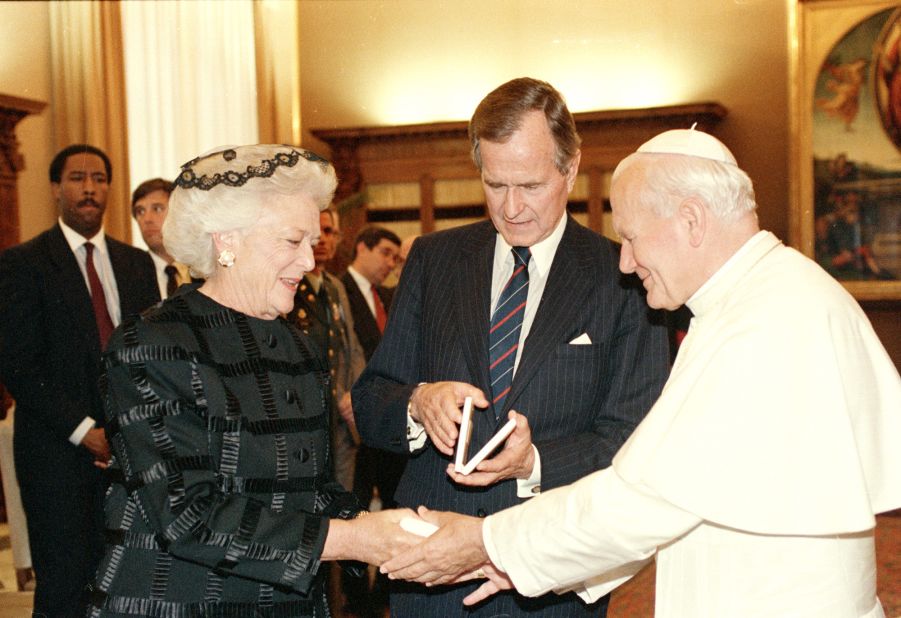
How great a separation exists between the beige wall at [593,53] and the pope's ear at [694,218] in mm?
2428

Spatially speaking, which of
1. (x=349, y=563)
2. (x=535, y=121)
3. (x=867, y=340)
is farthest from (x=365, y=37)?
(x=867, y=340)

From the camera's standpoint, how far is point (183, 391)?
202 cm

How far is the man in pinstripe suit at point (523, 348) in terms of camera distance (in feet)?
7.83

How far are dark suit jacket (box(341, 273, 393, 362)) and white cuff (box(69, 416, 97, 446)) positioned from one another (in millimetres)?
1951

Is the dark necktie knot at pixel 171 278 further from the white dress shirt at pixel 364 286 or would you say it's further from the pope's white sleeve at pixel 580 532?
the pope's white sleeve at pixel 580 532

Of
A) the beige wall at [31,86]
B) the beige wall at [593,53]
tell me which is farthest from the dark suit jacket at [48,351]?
the beige wall at [31,86]

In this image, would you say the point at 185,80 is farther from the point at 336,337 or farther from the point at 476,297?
the point at 476,297

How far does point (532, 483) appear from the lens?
2.36 meters

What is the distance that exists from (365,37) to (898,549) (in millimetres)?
4135

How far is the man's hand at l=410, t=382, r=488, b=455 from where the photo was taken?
224 cm

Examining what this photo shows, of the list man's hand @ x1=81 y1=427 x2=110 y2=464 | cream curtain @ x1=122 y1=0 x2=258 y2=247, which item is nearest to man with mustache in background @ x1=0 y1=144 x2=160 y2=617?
man's hand @ x1=81 y1=427 x2=110 y2=464

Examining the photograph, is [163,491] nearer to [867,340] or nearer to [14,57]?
Answer: [867,340]

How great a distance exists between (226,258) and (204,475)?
1.57 feet

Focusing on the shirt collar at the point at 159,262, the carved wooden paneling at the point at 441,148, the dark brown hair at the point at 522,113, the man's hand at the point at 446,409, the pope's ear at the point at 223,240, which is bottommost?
the man's hand at the point at 446,409
